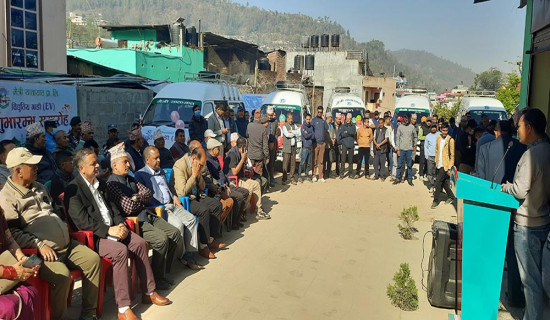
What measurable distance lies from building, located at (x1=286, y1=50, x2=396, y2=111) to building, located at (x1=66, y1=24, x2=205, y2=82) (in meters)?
11.1

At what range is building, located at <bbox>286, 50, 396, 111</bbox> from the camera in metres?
38.3

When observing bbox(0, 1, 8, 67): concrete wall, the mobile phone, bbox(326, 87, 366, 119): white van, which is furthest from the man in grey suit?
bbox(0, 1, 8, 67): concrete wall

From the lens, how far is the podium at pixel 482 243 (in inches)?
153

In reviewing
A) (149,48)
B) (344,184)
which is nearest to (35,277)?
(344,184)

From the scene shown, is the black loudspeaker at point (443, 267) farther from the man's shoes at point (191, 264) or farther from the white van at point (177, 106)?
A: the white van at point (177, 106)

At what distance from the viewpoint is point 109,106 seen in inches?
477

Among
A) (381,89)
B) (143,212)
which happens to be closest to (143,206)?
(143,212)

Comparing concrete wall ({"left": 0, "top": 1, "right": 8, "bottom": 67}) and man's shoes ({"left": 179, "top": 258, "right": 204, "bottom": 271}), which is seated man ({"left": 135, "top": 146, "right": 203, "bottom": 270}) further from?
concrete wall ({"left": 0, "top": 1, "right": 8, "bottom": 67})

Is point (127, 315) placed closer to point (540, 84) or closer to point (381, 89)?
point (540, 84)

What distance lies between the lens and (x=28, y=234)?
4.02 meters

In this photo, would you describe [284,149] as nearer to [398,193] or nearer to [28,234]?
[398,193]

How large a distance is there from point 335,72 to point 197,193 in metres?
34.1

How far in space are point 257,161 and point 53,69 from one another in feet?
25.4

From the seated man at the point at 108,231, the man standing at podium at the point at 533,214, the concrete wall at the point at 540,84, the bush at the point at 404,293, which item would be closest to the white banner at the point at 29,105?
the seated man at the point at 108,231
